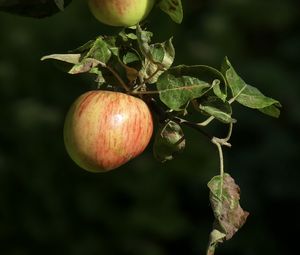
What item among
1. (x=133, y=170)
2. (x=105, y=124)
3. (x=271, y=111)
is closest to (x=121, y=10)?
(x=105, y=124)

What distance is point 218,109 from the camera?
1.27 m

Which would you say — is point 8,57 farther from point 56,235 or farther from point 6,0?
point 6,0

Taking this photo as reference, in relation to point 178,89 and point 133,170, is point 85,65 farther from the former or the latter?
point 133,170

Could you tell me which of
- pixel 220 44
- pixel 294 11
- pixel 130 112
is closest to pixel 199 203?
pixel 220 44

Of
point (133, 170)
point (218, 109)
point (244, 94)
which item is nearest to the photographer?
point (218, 109)

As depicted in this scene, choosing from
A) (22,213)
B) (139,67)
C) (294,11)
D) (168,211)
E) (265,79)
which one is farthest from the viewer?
(294,11)

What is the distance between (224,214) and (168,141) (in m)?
0.14

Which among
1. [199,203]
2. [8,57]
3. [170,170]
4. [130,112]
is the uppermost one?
[130,112]

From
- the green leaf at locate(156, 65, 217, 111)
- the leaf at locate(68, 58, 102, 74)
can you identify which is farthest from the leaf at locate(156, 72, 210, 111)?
the leaf at locate(68, 58, 102, 74)

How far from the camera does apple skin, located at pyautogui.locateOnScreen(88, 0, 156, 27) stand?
51.3 inches

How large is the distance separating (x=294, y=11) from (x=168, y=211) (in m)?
1.58

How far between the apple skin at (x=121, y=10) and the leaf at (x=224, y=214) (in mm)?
278

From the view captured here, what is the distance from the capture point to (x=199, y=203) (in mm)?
3863

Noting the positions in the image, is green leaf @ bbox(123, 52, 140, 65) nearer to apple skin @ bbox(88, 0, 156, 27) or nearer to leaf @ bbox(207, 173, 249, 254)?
apple skin @ bbox(88, 0, 156, 27)
